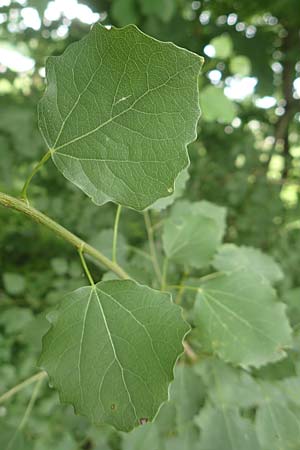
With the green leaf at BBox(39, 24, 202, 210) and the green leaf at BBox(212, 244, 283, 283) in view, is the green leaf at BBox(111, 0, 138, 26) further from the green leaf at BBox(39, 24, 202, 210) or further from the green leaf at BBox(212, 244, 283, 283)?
the green leaf at BBox(39, 24, 202, 210)

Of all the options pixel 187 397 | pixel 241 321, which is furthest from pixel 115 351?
pixel 187 397

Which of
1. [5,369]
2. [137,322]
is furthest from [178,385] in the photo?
[5,369]

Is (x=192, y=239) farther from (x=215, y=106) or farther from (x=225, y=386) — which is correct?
(x=215, y=106)

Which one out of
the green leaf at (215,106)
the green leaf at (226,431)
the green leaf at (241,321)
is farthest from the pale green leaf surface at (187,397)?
the green leaf at (215,106)

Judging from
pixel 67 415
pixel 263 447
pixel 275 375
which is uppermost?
pixel 275 375

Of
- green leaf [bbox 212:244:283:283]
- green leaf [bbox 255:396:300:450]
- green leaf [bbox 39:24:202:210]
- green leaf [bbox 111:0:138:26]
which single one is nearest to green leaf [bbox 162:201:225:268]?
green leaf [bbox 212:244:283:283]

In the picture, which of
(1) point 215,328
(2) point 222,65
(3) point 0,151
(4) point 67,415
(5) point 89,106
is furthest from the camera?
(2) point 222,65

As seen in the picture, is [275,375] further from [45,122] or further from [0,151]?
[0,151]
